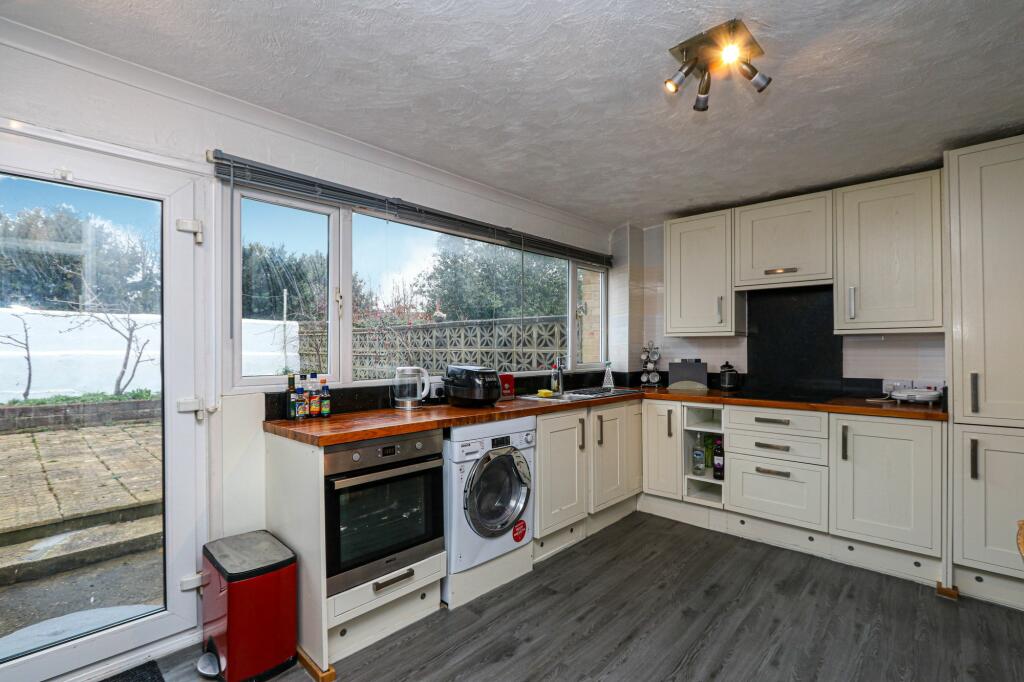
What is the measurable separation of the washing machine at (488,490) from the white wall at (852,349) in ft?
6.48

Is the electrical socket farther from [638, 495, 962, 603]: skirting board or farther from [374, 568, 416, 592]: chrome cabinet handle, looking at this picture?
[374, 568, 416, 592]: chrome cabinet handle

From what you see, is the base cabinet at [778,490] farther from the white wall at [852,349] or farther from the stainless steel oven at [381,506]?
the stainless steel oven at [381,506]

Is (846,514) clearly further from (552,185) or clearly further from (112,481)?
(112,481)

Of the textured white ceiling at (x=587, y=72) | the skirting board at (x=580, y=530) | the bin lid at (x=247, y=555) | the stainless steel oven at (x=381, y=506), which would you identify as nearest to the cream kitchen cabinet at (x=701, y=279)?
the textured white ceiling at (x=587, y=72)

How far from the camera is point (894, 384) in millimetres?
3115

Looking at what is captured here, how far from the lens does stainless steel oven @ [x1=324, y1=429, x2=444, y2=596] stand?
1910mm

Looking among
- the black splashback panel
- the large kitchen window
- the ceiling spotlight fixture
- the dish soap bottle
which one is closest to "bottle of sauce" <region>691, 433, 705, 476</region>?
the black splashback panel

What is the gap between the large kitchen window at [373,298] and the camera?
2299 millimetres

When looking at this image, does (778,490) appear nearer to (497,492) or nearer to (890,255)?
(890,255)

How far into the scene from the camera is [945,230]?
8.44 feet

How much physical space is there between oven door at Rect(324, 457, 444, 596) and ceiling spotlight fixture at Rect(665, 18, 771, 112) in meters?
1.93

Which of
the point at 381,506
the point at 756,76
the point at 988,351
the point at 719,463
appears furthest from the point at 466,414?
the point at 988,351

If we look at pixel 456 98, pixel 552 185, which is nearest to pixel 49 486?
pixel 456 98

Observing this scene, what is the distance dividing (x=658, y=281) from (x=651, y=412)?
131cm
